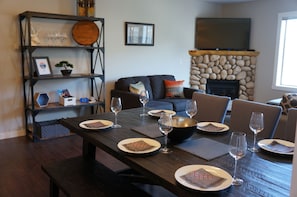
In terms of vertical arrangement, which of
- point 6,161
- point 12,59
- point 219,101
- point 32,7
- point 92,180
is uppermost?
point 32,7

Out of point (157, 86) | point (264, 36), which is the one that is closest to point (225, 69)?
point (264, 36)

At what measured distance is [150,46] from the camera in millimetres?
5699

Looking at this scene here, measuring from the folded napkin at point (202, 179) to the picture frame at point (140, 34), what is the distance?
4.11m

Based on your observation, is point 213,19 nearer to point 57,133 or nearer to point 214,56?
point 214,56

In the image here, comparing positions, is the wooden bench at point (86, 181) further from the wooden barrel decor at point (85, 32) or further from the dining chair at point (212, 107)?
→ the wooden barrel decor at point (85, 32)

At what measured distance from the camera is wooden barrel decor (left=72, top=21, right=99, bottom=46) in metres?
4.59

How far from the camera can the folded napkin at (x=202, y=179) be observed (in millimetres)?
1386

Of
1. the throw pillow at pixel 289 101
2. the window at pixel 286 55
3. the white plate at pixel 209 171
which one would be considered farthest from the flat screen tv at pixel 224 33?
the white plate at pixel 209 171

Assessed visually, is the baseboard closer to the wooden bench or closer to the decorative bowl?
the wooden bench

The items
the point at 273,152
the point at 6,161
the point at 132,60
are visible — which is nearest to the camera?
the point at 273,152

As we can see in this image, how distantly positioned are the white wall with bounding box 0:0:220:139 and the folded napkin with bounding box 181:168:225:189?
3.60 m

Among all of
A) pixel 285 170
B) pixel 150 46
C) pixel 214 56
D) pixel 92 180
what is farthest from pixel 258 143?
pixel 214 56

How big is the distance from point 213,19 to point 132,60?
7.33 feet

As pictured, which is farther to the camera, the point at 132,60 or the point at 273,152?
the point at 132,60
